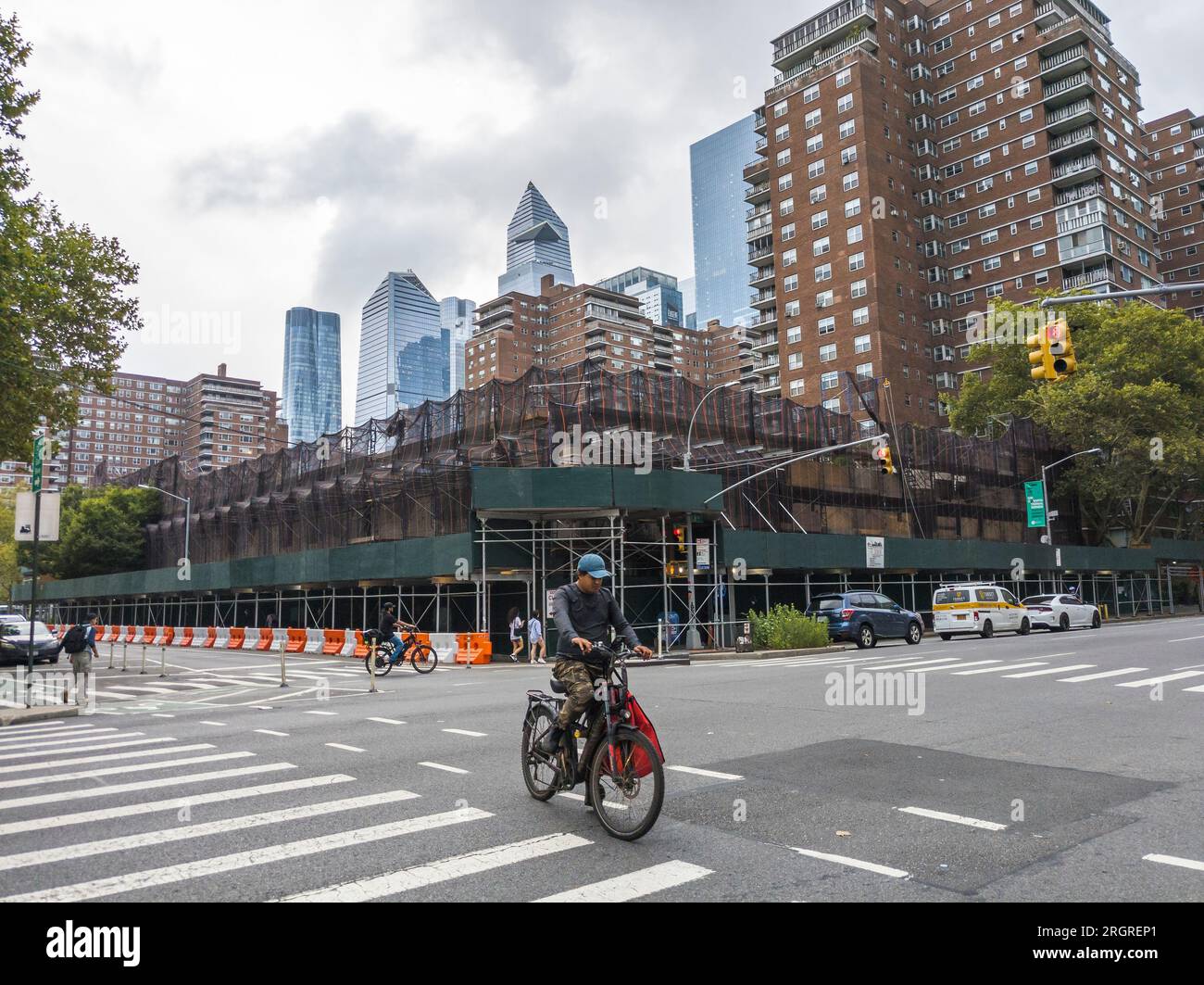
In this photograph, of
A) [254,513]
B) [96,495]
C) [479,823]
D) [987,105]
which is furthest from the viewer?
[987,105]

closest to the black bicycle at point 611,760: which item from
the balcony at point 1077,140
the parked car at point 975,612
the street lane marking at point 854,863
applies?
Answer: the street lane marking at point 854,863

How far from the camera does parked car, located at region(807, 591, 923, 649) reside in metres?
29.4

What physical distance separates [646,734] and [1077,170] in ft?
255

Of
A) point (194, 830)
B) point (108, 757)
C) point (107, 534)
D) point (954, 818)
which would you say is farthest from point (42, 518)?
point (107, 534)

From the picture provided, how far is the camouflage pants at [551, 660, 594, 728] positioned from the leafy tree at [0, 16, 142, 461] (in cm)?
1642

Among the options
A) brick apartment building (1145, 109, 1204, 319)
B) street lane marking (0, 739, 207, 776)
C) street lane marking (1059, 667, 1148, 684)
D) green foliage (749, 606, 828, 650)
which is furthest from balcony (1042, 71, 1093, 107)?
street lane marking (0, 739, 207, 776)

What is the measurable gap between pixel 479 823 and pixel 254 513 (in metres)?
44.8

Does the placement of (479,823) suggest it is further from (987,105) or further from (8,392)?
(987,105)

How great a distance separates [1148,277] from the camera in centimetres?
7262

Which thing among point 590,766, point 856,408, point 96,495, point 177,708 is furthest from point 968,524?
point 96,495

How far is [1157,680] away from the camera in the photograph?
1505 cm

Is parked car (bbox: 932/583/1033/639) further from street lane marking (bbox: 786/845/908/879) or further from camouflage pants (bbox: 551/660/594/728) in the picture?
street lane marking (bbox: 786/845/908/879)

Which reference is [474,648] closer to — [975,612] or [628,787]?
[975,612]

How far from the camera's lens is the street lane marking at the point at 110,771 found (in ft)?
26.4
